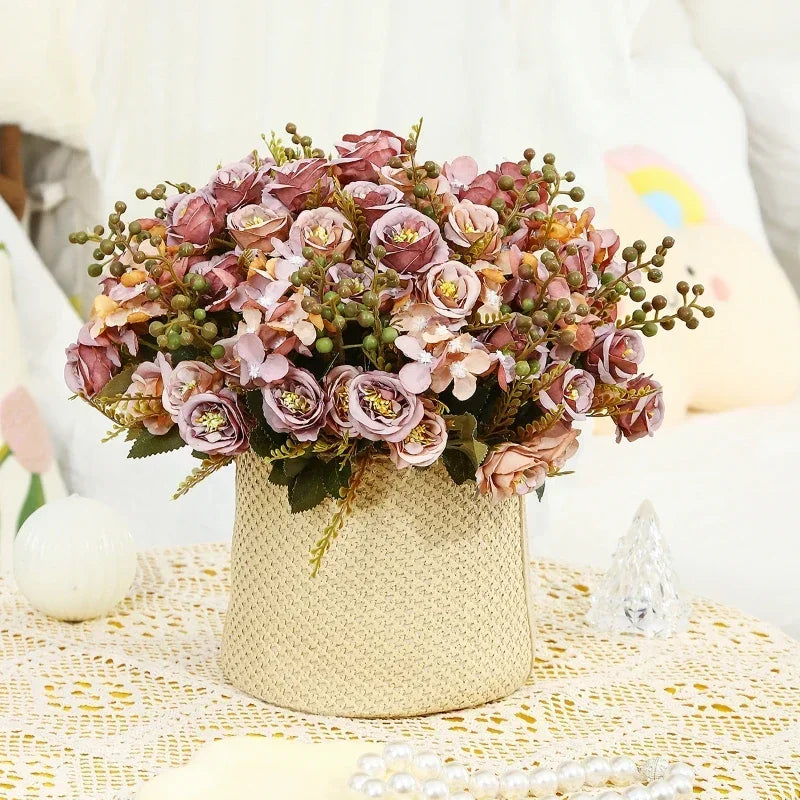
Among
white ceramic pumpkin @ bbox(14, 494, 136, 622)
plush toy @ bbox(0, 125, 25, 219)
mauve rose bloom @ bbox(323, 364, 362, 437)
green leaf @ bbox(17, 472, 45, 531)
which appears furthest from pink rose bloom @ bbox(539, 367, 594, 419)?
plush toy @ bbox(0, 125, 25, 219)

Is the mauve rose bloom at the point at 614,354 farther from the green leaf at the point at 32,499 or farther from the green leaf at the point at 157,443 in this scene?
the green leaf at the point at 32,499

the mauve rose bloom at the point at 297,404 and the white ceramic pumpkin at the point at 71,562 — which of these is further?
the white ceramic pumpkin at the point at 71,562

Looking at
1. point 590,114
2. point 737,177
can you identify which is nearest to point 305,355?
point 590,114

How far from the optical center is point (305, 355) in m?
0.57

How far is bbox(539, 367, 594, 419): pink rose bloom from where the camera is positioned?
58cm

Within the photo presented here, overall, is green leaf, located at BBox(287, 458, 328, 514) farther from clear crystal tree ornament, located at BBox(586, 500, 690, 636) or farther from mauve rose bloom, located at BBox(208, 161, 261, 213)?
clear crystal tree ornament, located at BBox(586, 500, 690, 636)

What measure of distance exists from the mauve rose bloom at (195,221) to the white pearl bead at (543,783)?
33 centimetres

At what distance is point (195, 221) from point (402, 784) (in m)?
0.31

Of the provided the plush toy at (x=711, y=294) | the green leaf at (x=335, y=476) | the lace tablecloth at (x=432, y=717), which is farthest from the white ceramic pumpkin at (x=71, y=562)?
the plush toy at (x=711, y=294)

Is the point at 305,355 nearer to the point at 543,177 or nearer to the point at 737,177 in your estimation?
the point at 543,177

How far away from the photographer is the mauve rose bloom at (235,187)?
582 mm

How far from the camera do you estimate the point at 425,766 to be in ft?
1.79

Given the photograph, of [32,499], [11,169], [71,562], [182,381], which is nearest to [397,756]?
[182,381]

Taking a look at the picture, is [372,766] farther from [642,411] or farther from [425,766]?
[642,411]
